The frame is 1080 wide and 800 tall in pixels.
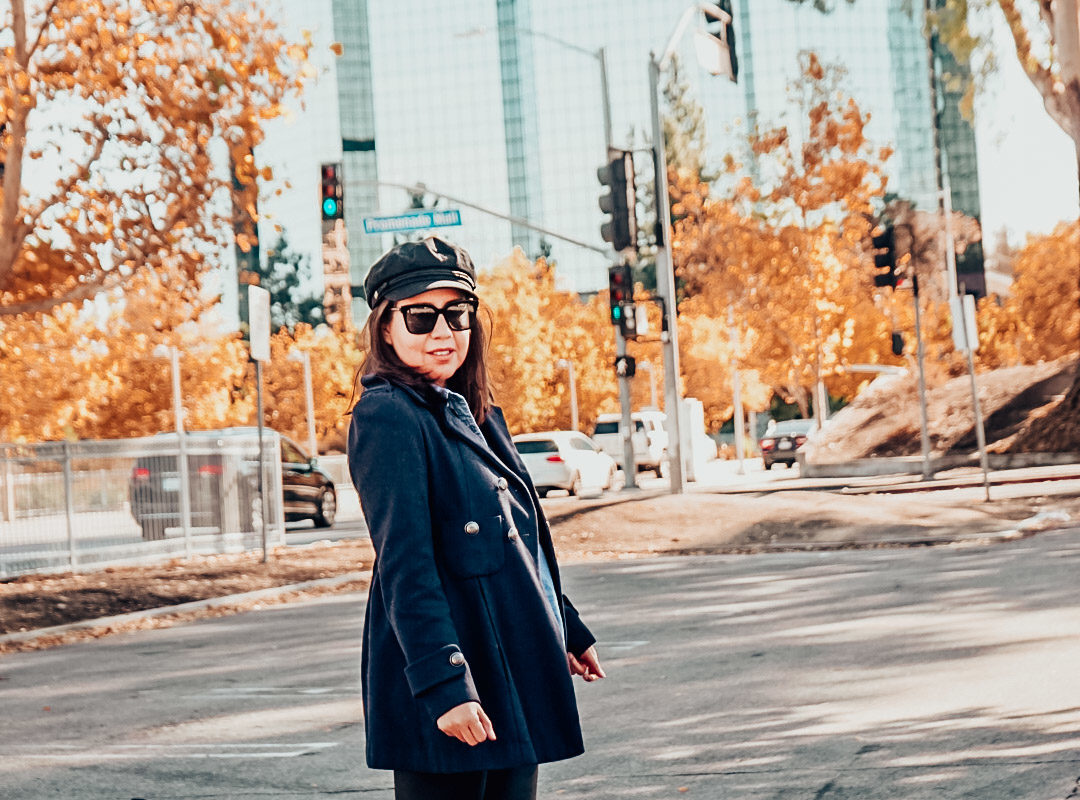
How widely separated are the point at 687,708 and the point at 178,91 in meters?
9.42

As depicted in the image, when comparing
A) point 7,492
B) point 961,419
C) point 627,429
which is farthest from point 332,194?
point 961,419

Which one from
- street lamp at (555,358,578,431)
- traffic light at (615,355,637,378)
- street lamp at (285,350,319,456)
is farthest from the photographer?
street lamp at (555,358,578,431)

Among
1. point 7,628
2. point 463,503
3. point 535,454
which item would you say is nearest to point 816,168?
point 535,454

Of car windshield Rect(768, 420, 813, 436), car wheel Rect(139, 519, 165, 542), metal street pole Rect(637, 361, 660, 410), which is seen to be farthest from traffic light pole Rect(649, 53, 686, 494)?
metal street pole Rect(637, 361, 660, 410)

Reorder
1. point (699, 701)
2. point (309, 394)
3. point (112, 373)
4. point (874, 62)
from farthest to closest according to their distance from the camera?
point (874, 62)
point (309, 394)
point (112, 373)
point (699, 701)

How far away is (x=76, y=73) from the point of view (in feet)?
47.6

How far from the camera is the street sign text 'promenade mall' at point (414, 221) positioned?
20.1 meters

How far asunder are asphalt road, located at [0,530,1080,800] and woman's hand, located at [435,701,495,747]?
2.70 metres

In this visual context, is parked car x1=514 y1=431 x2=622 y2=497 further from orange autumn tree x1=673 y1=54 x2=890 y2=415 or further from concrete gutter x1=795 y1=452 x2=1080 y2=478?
orange autumn tree x1=673 y1=54 x2=890 y2=415

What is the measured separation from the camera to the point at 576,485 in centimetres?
3256

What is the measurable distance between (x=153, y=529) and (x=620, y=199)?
8.05m

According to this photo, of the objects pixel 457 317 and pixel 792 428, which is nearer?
pixel 457 317

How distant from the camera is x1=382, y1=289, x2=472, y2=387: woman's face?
3.25 metres

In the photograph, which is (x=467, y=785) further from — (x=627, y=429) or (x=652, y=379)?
(x=652, y=379)
